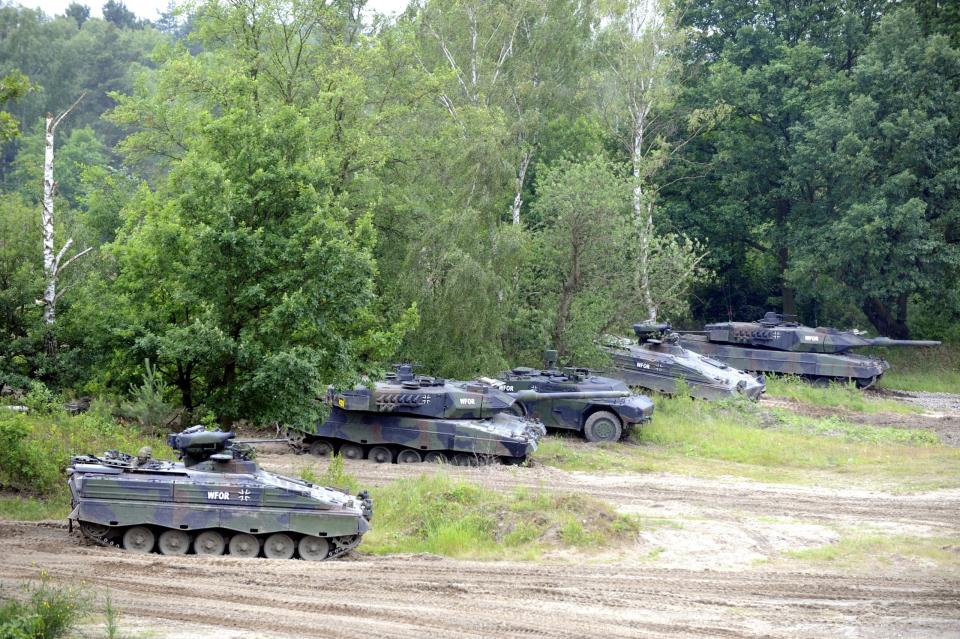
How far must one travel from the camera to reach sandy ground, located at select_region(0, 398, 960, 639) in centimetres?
1195

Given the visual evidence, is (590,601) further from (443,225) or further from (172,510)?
(443,225)

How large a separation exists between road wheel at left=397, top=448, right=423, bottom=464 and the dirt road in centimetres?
759

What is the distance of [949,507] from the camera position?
18.9 m

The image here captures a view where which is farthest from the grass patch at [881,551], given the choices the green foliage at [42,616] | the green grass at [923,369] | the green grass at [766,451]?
the green grass at [923,369]

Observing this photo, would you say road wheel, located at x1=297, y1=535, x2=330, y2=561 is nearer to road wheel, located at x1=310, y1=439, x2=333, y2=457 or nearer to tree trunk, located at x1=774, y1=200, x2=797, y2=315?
road wheel, located at x1=310, y1=439, x2=333, y2=457

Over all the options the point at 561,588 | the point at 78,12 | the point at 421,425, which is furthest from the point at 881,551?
the point at 78,12

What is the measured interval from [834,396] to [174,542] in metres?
23.4

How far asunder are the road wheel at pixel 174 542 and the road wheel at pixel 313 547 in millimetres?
1661

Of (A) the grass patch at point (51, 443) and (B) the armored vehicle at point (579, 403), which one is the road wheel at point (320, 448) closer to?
(A) the grass patch at point (51, 443)

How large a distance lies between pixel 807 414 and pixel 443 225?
11.9 meters

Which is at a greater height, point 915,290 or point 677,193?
point 677,193

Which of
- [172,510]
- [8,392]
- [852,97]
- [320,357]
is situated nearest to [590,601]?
[172,510]

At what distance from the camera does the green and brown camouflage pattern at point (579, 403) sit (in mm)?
25078

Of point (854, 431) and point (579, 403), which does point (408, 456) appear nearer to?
point (579, 403)
